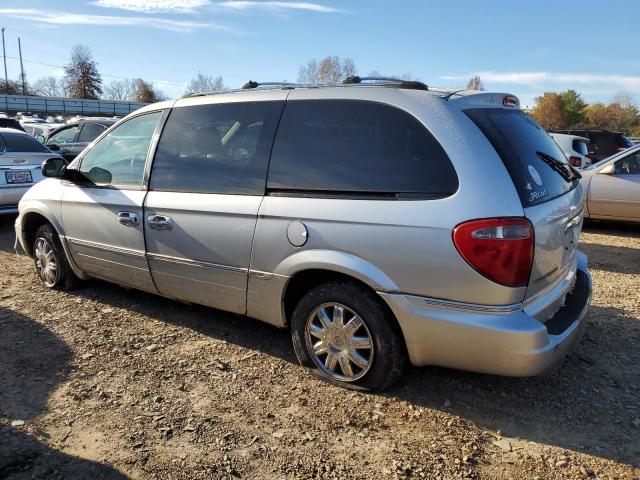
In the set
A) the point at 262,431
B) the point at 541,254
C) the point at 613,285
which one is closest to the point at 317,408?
the point at 262,431

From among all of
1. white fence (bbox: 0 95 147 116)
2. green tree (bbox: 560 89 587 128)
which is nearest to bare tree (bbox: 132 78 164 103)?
white fence (bbox: 0 95 147 116)

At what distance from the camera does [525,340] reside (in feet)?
8.77

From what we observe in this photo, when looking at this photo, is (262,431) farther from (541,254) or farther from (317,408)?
(541,254)

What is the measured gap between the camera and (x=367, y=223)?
2938mm

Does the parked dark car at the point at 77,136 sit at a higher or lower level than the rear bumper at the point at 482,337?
higher

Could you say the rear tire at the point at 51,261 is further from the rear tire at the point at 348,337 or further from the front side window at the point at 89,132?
the front side window at the point at 89,132

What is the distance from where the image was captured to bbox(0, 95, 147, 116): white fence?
65.6m

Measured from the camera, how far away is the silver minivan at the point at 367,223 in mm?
2707

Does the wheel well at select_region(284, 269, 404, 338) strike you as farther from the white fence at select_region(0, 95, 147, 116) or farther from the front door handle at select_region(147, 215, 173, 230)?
the white fence at select_region(0, 95, 147, 116)

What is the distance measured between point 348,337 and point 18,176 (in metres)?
6.83

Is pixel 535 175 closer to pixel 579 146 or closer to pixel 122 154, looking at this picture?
pixel 122 154

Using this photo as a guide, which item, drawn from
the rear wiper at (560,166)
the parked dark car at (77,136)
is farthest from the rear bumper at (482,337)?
the parked dark car at (77,136)

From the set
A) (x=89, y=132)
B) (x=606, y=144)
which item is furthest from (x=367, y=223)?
(x=606, y=144)

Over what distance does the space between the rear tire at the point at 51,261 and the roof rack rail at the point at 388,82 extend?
3.21m
